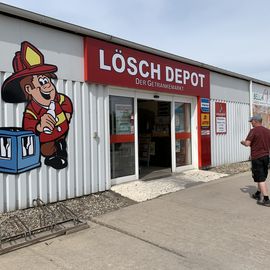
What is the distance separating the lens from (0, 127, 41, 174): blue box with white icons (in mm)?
5848

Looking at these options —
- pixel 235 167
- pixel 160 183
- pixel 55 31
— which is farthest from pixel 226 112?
pixel 55 31

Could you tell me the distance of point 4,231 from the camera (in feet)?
16.5

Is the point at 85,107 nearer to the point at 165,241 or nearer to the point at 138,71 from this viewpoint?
the point at 138,71

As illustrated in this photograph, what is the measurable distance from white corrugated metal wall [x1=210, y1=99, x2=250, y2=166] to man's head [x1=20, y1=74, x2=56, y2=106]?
6093mm

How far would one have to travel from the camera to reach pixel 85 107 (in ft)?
23.5

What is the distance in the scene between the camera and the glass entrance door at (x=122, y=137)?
7992 mm

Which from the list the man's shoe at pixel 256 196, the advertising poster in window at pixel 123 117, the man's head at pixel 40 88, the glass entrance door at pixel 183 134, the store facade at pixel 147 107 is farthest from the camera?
the glass entrance door at pixel 183 134

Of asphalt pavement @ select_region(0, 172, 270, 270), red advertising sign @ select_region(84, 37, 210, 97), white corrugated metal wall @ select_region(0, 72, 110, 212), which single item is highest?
red advertising sign @ select_region(84, 37, 210, 97)

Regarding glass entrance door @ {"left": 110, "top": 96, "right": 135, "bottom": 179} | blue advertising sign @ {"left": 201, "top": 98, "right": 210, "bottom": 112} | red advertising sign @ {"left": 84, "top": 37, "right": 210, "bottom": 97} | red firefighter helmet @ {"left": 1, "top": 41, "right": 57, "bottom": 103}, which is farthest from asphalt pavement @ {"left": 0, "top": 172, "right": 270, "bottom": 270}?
blue advertising sign @ {"left": 201, "top": 98, "right": 210, "bottom": 112}

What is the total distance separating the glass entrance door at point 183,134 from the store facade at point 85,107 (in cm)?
3

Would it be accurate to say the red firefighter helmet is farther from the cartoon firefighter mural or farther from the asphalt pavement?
the asphalt pavement

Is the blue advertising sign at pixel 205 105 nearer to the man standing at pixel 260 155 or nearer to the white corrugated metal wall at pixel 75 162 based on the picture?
the man standing at pixel 260 155

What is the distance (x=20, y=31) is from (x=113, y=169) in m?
3.64

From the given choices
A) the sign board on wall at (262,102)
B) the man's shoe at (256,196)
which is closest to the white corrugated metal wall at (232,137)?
the sign board on wall at (262,102)
